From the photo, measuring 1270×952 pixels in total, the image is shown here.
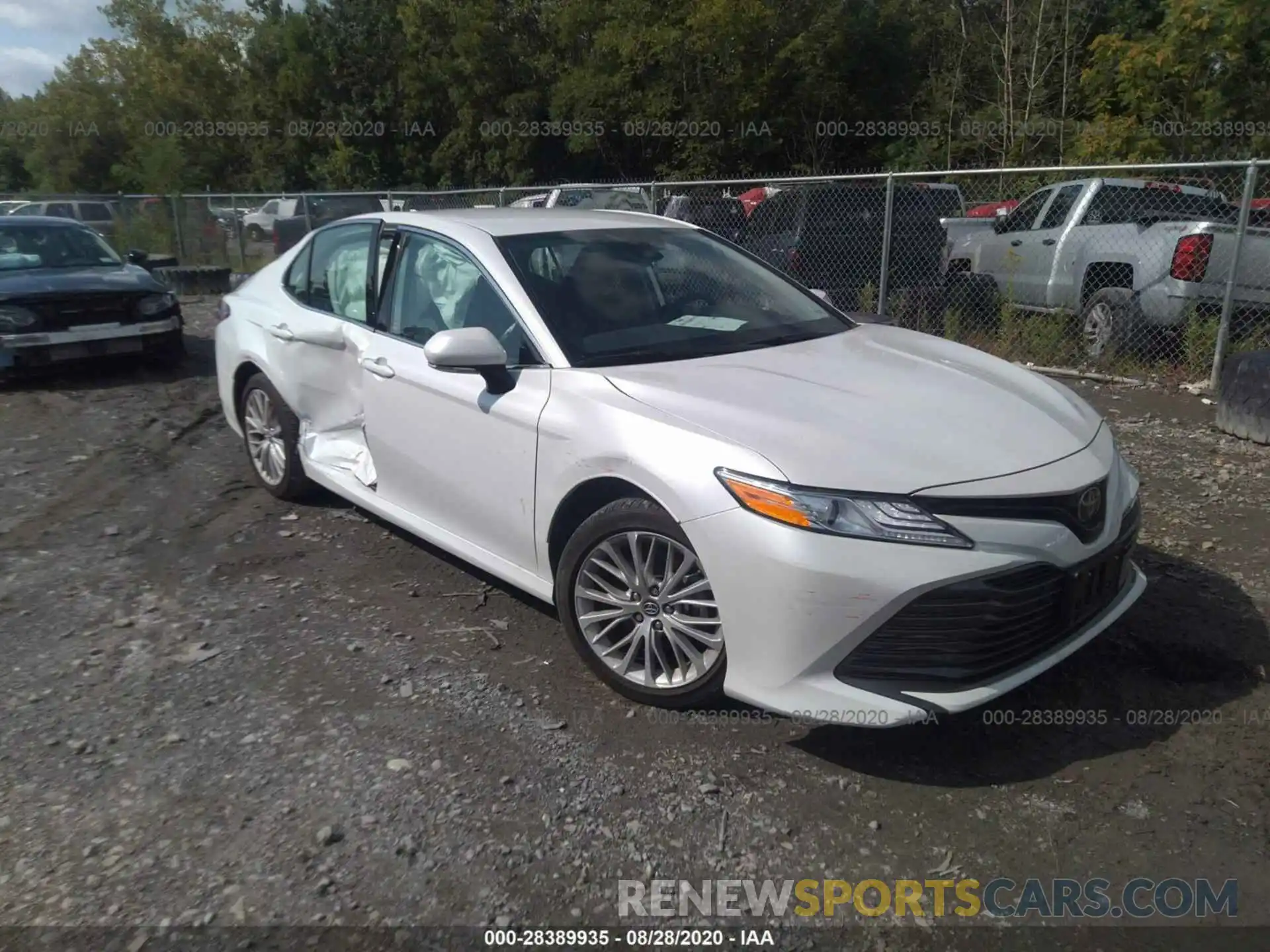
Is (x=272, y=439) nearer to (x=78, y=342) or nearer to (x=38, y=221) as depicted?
(x=78, y=342)

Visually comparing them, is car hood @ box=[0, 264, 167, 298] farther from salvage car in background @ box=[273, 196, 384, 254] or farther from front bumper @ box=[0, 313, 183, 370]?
salvage car in background @ box=[273, 196, 384, 254]

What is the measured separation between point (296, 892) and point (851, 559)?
1.73 meters

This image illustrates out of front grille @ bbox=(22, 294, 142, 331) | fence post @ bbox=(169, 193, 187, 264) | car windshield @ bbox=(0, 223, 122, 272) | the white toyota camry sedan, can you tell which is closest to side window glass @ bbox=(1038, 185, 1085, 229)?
the white toyota camry sedan

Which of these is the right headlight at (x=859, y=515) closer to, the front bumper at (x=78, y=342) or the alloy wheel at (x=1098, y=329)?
the alloy wheel at (x=1098, y=329)

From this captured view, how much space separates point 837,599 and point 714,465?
1.79 feet

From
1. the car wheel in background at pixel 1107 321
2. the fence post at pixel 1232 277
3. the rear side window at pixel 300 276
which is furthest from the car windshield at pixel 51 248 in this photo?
the fence post at pixel 1232 277

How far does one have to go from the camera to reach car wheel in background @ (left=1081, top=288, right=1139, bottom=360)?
8.52m

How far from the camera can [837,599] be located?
289 cm

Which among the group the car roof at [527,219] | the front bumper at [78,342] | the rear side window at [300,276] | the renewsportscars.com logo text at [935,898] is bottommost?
the renewsportscars.com logo text at [935,898]

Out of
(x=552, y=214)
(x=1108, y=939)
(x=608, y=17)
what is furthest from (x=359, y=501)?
(x=608, y=17)

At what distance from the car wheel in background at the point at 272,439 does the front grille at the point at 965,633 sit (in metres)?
3.56

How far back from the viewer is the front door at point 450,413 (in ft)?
12.3

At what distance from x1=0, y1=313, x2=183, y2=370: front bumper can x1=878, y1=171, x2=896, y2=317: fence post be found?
6.67m

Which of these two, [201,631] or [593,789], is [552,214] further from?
[593,789]
